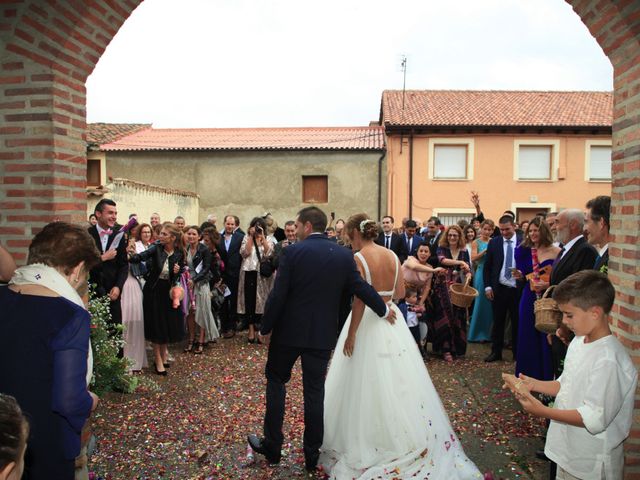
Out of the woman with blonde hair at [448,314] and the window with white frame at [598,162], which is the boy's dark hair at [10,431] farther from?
the window with white frame at [598,162]

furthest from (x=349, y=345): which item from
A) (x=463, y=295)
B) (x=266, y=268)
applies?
(x=266, y=268)

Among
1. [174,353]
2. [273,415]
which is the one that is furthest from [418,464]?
[174,353]

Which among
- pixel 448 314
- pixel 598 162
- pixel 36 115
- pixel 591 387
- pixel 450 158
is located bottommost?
pixel 448 314

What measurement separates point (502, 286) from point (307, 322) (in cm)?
448

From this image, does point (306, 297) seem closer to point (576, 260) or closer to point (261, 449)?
point (261, 449)

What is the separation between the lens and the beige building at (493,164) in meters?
23.6

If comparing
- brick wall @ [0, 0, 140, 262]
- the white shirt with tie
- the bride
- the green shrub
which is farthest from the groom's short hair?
the white shirt with tie

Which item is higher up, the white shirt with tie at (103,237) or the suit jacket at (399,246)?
the white shirt with tie at (103,237)

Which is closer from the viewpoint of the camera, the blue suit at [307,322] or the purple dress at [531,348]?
the blue suit at [307,322]

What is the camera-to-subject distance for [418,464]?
13.3 feet

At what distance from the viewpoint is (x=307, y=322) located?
414cm

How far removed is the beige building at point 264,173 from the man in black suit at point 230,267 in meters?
16.0

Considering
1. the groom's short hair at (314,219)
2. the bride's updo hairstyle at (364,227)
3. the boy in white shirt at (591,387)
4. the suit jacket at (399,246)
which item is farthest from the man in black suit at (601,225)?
the suit jacket at (399,246)

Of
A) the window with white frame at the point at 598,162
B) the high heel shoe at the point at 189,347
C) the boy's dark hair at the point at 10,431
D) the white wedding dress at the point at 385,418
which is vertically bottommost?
the high heel shoe at the point at 189,347
